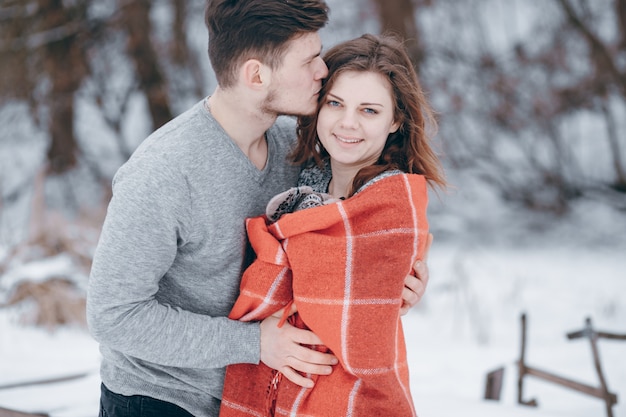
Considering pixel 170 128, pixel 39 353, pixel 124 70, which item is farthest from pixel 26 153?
pixel 170 128

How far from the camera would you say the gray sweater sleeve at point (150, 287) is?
155 centimetres

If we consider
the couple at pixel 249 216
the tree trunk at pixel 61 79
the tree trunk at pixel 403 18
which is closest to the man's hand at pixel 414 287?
the couple at pixel 249 216

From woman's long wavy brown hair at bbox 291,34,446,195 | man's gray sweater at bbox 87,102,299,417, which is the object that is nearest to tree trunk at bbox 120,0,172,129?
woman's long wavy brown hair at bbox 291,34,446,195

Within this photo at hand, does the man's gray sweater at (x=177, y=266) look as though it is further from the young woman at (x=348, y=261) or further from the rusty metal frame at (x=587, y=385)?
the rusty metal frame at (x=587, y=385)

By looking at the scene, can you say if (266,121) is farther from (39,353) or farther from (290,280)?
(39,353)

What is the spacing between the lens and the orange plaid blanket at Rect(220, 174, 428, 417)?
4.95ft

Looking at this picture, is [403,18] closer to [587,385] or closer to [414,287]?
[587,385]

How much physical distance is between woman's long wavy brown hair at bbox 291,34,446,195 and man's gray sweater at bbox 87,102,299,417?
330 mm

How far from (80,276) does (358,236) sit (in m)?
3.74

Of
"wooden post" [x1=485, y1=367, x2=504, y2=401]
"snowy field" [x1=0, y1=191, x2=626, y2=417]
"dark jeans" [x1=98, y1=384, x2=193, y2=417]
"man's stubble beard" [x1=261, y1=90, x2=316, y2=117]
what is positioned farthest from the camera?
"wooden post" [x1=485, y1=367, x2=504, y2=401]

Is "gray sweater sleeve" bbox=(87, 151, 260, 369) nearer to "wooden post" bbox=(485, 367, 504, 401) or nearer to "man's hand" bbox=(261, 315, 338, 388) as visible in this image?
"man's hand" bbox=(261, 315, 338, 388)

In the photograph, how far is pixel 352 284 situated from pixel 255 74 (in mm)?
710

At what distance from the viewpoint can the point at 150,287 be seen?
1.61 metres

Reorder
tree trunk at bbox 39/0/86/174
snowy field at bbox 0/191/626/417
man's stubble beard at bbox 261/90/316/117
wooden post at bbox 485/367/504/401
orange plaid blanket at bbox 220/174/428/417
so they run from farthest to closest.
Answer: tree trunk at bbox 39/0/86/174 < wooden post at bbox 485/367/504/401 < snowy field at bbox 0/191/626/417 < man's stubble beard at bbox 261/90/316/117 < orange plaid blanket at bbox 220/174/428/417
